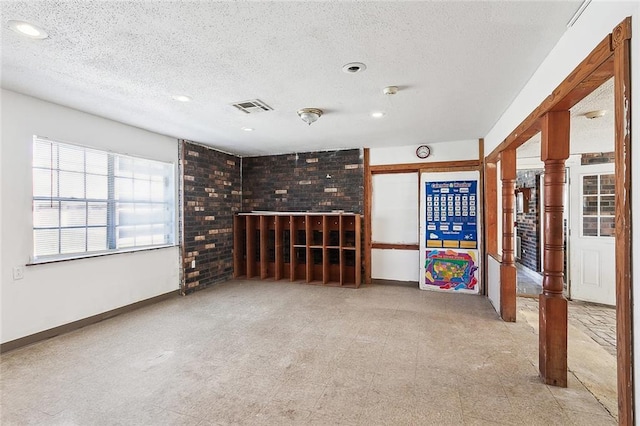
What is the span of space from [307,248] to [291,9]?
4.22 meters

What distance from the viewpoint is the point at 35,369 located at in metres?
2.53

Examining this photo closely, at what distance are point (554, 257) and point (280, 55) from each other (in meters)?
2.62

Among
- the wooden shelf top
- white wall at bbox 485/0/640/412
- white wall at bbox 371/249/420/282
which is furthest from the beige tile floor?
the wooden shelf top

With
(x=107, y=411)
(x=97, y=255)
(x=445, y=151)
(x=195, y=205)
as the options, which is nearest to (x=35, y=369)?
(x=107, y=411)

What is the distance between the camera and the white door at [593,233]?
14.6ft

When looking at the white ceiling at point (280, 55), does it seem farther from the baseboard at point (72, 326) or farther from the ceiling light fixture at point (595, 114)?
the baseboard at point (72, 326)

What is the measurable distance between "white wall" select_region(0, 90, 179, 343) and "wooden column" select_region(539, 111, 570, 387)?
4647mm

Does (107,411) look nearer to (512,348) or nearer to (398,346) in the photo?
(398,346)

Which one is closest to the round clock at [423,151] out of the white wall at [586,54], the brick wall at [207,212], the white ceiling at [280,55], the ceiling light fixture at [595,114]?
the white ceiling at [280,55]

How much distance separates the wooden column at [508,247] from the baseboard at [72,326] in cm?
471

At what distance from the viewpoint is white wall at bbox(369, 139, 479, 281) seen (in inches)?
206

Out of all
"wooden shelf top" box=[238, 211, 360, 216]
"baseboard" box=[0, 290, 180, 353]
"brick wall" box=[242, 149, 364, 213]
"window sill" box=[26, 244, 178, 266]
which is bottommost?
"baseboard" box=[0, 290, 180, 353]

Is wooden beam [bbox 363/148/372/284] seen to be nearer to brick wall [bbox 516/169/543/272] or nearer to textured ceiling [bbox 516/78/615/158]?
textured ceiling [bbox 516/78/615/158]

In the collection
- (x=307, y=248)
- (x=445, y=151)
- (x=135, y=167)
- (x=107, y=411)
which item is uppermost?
(x=445, y=151)
